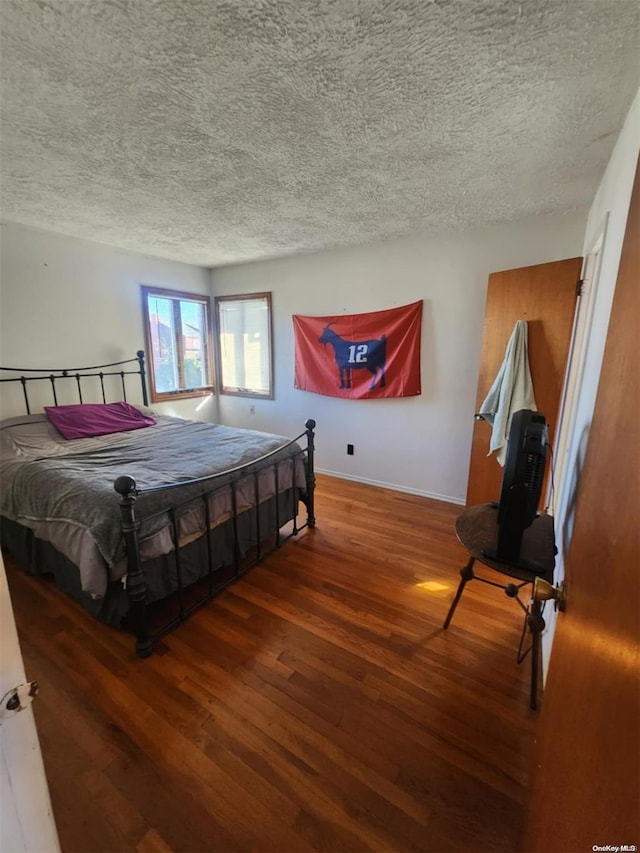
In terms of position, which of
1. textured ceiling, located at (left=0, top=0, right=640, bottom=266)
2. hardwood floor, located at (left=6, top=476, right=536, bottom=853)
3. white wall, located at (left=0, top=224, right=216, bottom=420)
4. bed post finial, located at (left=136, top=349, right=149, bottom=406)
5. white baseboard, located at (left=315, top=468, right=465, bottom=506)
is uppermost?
textured ceiling, located at (left=0, top=0, right=640, bottom=266)

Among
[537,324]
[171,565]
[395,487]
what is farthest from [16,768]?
[395,487]

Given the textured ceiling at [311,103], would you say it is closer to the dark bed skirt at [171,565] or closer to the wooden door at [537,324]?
the wooden door at [537,324]

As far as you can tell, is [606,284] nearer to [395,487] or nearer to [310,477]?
[310,477]

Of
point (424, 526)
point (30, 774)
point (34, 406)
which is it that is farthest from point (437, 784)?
point (34, 406)

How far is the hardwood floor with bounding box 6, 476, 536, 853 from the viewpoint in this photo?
1.07 metres

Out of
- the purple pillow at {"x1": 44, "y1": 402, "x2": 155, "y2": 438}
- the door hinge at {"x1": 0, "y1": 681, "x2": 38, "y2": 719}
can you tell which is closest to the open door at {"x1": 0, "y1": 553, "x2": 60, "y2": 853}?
the door hinge at {"x1": 0, "y1": 681, "x2": 38, "y2": 719}

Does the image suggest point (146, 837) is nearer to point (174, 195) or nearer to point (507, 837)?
point (507, 837)

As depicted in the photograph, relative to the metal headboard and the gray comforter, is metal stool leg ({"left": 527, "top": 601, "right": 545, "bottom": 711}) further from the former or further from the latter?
the metal headboard

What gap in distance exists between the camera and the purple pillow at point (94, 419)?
8.89 feet

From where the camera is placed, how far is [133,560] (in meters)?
1.55

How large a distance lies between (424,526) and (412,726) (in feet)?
5.19

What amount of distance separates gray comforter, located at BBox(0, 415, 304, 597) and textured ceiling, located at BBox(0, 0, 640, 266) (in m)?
1.61

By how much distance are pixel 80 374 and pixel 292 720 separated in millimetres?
3248

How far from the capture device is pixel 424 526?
110 inches
